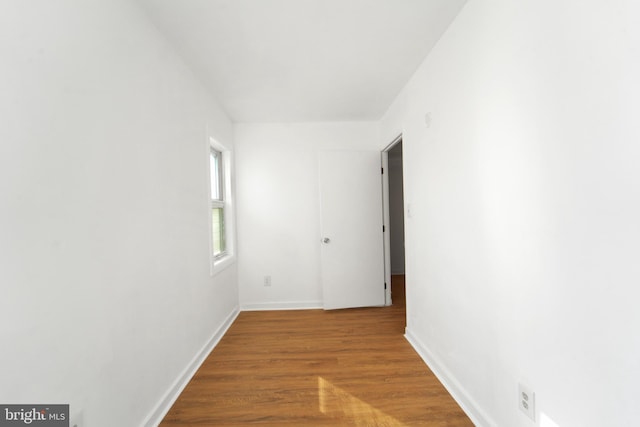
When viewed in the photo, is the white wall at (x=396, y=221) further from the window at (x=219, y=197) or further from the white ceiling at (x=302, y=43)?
the window at (x=219, y=197)

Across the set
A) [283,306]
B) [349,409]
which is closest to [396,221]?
[283,306]

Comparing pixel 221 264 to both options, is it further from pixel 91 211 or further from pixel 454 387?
pixel 454 387

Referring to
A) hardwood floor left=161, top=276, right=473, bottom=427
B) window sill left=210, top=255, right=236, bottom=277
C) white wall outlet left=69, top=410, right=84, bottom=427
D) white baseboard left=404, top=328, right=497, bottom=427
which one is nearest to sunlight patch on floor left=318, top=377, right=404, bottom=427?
hardwood floor left=161, top=276, right=473, bottom=427

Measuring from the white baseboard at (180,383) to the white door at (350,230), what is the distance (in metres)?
1.40

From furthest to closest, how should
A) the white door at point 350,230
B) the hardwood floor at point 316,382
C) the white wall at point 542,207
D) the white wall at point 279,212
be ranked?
the white wall at point 279,212 < the white door at point 350,230 < the hardwood floor at point 316,382 < the white wall at point 542,207

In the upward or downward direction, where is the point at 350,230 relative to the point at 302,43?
downward

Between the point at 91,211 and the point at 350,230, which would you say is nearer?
the point at 91,211

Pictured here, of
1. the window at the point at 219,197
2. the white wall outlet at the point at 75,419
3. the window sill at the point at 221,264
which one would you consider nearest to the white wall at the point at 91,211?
the white wall outlet at the point at 75,419

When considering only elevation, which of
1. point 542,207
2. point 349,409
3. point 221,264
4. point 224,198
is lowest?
point 349,409

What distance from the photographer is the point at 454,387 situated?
1.89m

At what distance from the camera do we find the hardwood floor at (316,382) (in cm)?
172

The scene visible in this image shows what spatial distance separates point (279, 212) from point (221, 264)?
107 cm

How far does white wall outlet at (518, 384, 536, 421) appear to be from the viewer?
122 cm

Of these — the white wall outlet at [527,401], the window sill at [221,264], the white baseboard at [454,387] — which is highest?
the window sill at [221,264]
